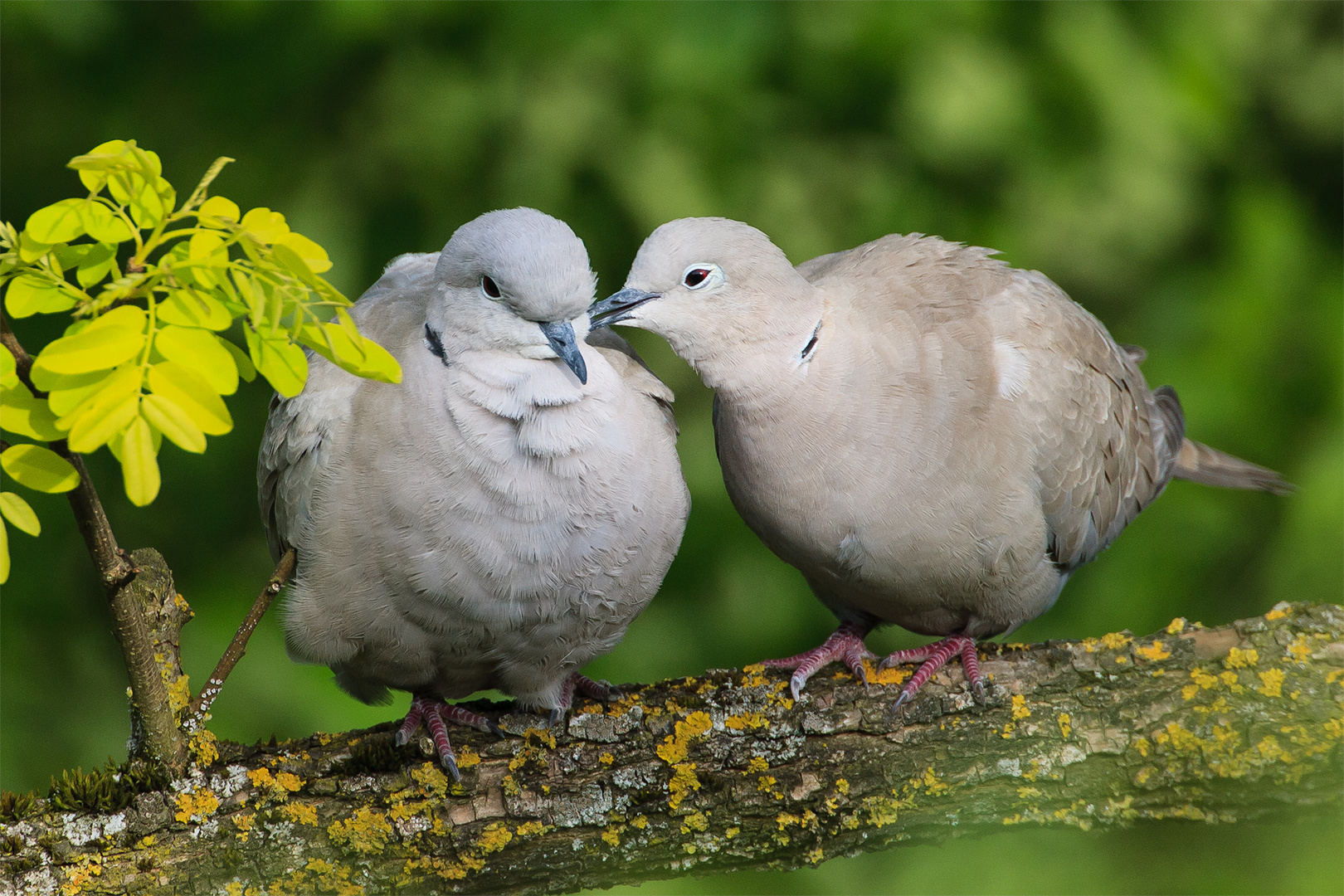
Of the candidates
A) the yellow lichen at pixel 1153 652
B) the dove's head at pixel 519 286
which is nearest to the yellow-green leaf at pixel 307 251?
the dove's head at pixel 519 286

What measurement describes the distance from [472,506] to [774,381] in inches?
27.1

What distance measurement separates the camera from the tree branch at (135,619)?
1586 mm

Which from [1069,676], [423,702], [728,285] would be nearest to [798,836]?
[1069,676]

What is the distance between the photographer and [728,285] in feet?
7.45

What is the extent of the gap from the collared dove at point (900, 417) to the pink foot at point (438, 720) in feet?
2.41

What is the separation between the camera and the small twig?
6.54ft

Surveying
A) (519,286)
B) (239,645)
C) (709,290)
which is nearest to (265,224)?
(519,286)

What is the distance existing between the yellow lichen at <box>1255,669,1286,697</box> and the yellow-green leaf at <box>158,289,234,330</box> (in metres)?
2.22

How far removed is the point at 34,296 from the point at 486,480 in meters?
0.85

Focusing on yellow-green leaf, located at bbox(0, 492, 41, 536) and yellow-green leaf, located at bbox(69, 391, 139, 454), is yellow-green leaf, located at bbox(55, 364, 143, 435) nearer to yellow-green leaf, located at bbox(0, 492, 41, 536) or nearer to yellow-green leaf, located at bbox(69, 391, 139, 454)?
yellow-green leaf, located at bbox(69, 391, 139, 454)

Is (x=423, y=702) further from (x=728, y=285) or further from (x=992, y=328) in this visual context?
(x=992, y=328)

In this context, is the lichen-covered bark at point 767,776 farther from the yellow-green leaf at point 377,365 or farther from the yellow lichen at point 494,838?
the yellow-green leaf at point 377,365

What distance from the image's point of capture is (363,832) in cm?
216

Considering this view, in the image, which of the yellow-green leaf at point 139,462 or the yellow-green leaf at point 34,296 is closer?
the yellow-green leaf at point 139,462
